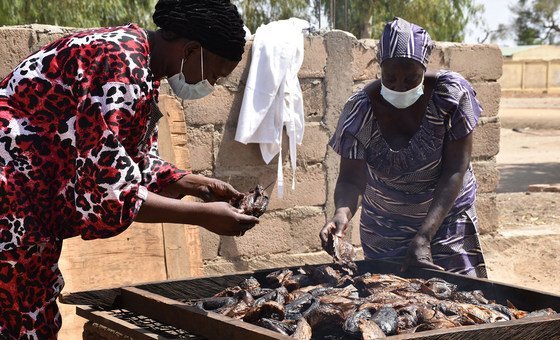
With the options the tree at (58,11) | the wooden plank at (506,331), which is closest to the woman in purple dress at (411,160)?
the wooden plank at (506,331)

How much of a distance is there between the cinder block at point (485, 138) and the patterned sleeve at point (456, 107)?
129 inches

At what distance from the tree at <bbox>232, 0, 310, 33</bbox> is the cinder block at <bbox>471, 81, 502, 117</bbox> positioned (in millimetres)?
14423

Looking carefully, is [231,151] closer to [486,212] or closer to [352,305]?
[486,212]

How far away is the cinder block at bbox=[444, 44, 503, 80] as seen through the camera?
7.23 meters

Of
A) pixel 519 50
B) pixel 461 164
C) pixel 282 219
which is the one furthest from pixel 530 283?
pixel 519 50

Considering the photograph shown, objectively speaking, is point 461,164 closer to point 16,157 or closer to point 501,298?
point 501,298

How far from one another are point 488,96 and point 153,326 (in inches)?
187

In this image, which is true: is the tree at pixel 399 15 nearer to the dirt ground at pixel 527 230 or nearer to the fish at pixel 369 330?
the dirt ground at pixel 527 230

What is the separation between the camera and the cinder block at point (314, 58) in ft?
21.4

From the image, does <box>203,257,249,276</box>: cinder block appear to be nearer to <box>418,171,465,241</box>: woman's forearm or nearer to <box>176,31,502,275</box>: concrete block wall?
<box>176,31,502,275</box>: concrete block wall

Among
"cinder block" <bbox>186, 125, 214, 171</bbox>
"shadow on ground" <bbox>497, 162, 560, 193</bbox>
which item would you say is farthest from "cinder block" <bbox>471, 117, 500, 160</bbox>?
"shadow on ground" <bbox>497, 162, 560, 193</bbox>

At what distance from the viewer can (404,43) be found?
3863 mm

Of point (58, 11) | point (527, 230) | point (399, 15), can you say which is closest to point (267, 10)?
point (399, 15)

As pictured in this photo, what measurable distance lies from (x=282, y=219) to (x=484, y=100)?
208 centimetres
